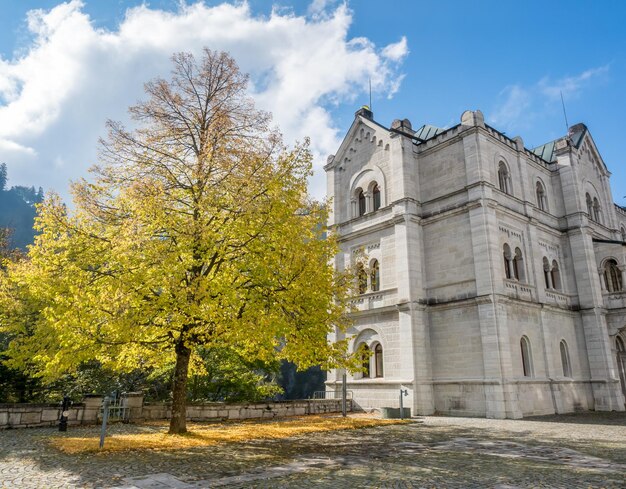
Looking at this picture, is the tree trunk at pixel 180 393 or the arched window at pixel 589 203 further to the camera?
the arched window at pixel 589 203

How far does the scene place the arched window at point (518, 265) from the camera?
81.8ft

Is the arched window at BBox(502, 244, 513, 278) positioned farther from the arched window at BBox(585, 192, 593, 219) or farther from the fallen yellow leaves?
the arched window at BBox(585, 192, 593, 219)

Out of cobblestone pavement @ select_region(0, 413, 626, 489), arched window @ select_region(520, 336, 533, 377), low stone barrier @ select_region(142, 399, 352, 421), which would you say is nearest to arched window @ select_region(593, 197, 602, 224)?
arched window @ select_region(520, 336, 533, 377)

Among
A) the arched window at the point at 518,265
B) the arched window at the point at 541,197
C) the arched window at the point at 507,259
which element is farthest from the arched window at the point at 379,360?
the arched window at the point at 541,197

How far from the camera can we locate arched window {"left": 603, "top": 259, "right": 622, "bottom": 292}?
29.3 meters

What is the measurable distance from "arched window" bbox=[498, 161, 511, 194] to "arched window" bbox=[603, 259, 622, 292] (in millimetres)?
9610

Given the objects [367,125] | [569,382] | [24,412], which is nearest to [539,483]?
[24,412]

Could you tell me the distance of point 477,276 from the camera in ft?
74.2

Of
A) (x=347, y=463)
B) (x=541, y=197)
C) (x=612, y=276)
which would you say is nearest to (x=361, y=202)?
(x=541, y=197)

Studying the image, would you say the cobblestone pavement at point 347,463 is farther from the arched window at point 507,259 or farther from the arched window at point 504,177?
the arched window at point 504,177

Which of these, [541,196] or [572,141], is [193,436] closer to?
[541,196]

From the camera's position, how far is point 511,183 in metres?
26.5

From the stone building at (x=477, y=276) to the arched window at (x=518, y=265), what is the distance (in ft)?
0.19

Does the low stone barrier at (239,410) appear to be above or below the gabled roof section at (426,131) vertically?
below
